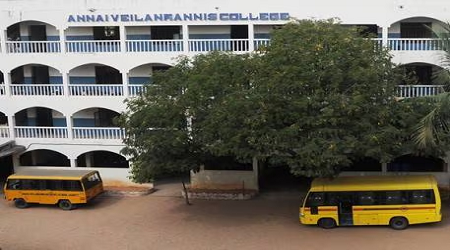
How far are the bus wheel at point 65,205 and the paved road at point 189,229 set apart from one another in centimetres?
29

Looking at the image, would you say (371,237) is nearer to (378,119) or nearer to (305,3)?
(378,119)

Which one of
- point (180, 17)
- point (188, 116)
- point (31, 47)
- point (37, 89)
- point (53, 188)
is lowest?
point (53, 188)

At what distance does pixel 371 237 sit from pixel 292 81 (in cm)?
602

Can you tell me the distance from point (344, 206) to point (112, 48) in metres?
13.1

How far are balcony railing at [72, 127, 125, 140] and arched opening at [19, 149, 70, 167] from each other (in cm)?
284

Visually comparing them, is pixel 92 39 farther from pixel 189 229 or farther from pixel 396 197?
pixel 396 197

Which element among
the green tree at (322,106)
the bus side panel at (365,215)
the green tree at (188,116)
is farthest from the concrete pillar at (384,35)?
the bus side panel at (365,215)

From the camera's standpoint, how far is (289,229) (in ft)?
66.9

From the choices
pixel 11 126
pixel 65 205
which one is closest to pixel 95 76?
pixel 11 126

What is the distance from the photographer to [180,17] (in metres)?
25.1

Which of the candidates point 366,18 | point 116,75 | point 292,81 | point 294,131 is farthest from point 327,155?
point 116,75

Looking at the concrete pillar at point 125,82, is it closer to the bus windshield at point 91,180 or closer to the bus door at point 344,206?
the bus windshield at point 91,180

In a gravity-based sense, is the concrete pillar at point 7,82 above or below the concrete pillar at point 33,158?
above

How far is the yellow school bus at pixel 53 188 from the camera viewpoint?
23531 millimetres
